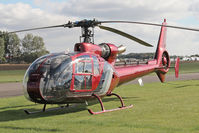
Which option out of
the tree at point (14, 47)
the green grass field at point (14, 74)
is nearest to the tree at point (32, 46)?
the tree at point (14, 47)

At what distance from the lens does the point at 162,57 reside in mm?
16891

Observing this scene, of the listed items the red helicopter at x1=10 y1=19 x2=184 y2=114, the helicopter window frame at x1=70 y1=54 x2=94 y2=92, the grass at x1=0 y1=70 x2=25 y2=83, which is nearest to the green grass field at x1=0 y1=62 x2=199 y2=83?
the grass at x1=0 y1=70 x2=25 y2=83

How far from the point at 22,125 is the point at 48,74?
5.75 ft

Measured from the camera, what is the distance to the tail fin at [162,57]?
53.4 feet

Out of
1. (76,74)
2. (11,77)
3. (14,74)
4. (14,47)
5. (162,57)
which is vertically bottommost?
(14,74)

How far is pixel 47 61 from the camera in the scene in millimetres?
9172

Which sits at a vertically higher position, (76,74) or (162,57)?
(162,57)

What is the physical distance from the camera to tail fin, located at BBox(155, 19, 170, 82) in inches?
640

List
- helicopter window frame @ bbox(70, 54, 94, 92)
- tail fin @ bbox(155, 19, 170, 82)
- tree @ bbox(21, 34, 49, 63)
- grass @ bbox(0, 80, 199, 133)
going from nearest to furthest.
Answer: grass @ bbox(0, 80, 199, 133) → helicopter window frame @ bbox(70, 54, 94, 92) → tail fin @ bbox(155, 19, 170, 82) → tree @ bbox(21, 34, 49, 63)

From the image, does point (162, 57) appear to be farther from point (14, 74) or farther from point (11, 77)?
point (14, 74)

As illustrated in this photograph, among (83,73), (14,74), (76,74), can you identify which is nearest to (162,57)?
(83,73)

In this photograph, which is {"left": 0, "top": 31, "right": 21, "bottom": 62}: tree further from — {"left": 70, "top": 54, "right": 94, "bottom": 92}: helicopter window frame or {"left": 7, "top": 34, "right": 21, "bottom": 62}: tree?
{"left": 70, "top": 54, "right": 94, "bottom": 92}: helicopter window frame

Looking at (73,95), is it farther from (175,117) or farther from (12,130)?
(175,117)

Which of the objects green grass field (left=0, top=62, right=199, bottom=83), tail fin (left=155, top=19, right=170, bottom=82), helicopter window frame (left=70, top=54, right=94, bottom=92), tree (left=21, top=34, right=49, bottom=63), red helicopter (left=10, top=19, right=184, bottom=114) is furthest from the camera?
tree (left=21, top=34, right=49, bottom=63)
